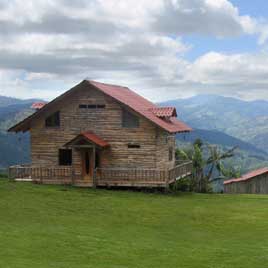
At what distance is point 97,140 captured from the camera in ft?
139

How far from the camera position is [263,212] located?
33.5 meters

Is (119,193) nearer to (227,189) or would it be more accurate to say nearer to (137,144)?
(137,144)

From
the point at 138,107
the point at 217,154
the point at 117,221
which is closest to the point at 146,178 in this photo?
the point at 138,107

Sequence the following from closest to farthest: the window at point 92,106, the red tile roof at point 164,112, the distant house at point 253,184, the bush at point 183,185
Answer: the window at point 92,106, the red tile roof at point 164,112, the bush at point 183,185, the distant house at point 253,184

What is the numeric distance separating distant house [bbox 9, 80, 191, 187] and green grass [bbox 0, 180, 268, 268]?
7.88 ft

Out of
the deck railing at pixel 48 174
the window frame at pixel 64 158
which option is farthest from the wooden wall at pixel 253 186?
the deck railing at pixel 48 174

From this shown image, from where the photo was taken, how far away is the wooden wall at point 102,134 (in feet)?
140

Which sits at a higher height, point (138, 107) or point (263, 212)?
point (138, 107)

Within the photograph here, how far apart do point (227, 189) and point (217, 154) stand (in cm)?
750

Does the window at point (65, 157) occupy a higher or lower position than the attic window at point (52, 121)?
lower

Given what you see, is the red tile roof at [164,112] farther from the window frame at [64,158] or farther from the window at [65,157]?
the window at [65,157]

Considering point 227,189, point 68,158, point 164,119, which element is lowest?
point 227,189

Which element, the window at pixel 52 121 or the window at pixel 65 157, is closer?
the window at pixel 65 157

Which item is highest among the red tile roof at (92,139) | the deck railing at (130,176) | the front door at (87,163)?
the red tile roof at (92,139)
